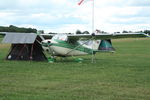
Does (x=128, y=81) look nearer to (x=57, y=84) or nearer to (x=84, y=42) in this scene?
(x=57, y=84)

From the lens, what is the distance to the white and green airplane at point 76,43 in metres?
22.3

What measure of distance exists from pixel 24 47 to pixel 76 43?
3.82 metres

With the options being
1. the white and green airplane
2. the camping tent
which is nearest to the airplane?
the white and green airplane

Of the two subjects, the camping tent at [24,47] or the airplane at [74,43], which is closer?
the camping tent at [24,47]

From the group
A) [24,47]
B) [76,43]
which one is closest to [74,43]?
[76,43]

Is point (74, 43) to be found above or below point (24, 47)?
A: above

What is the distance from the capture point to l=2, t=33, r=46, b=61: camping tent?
21906 millimetres

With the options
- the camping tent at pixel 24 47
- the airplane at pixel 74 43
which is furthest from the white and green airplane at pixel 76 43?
the camping tent at pixel 24 47

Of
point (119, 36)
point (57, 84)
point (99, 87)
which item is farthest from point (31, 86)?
point (119, 36)

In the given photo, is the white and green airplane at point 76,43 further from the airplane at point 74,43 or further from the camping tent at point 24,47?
the camping tent at point 24,47

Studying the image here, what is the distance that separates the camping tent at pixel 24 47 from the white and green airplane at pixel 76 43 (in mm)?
928

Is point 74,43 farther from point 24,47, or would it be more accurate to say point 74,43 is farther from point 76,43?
point 24,47

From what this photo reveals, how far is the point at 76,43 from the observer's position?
24422 mm

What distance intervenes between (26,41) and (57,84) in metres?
11.0
